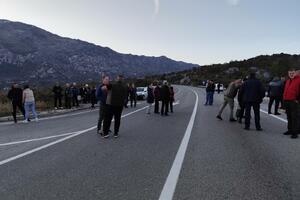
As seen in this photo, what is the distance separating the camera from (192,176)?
758 cm

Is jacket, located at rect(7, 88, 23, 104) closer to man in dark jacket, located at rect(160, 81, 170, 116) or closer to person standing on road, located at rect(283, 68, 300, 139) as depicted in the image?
man in dark jacket, located at rect(160, 81, 170, 116)

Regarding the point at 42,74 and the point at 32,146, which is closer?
the point at 32,146

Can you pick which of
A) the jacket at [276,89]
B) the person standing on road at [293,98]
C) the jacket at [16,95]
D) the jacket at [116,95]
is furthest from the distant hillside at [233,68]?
A: the jacket at [116,95]

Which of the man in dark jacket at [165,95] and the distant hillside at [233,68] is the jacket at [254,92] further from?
the distant hillside at [233,68]

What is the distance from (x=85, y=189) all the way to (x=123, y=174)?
1.13 meters

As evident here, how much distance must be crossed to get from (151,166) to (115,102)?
4822 mm

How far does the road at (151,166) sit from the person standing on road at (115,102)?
0.45 m

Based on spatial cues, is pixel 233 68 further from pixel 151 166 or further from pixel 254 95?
pixel 151 166

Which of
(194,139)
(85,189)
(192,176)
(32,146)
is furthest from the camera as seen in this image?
(194,139)

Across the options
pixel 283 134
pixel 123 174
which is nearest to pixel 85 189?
pixel 123 174

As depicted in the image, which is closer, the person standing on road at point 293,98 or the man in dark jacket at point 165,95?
the person standing on road at point 293,98

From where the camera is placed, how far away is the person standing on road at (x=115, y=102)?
512 inches

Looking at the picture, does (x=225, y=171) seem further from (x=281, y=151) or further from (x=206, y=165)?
(x=281, y=151)

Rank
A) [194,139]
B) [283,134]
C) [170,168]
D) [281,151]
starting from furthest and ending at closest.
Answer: [283,134], [194,139], [281,151], [170,168]
